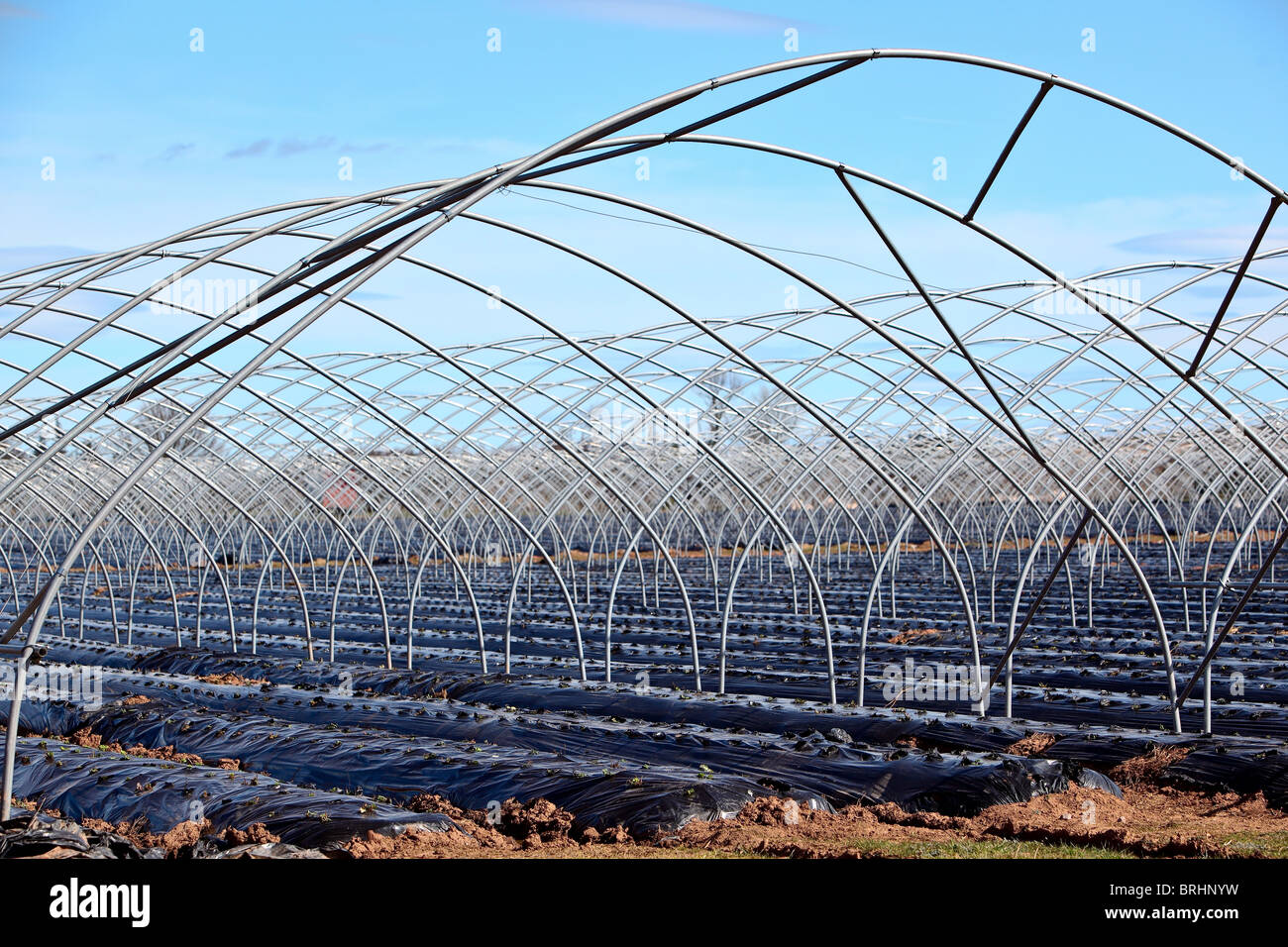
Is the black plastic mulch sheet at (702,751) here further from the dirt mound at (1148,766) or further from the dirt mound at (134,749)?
the dirt mound at (134,749)

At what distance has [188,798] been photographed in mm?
8414

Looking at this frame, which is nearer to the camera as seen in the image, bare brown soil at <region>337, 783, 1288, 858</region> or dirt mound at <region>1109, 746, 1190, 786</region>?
bare brown soil at <region>337, 783, 1288, 858</region>

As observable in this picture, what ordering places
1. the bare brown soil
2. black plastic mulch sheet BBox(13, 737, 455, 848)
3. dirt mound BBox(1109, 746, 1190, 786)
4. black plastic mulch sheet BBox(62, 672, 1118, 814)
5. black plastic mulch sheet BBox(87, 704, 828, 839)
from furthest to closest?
dirt mound BBox(1109, 746, 1190, 786) < black plastic mulch sheet BBox(62, 672, 1118, 814) < black plastic mulch sheet BBox(87, 704, 828, 839) < black plastic mulch sheet BBox(13, 737, 455, 848) < the bare brown soil

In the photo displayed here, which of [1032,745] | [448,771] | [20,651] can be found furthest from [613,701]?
[20,651]

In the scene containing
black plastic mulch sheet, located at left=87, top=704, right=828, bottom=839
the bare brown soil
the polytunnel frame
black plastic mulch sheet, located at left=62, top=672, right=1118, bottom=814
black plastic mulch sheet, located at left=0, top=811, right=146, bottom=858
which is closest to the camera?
black plastic mulch sheet, located at left=0, top=811, right=146, bottom=858

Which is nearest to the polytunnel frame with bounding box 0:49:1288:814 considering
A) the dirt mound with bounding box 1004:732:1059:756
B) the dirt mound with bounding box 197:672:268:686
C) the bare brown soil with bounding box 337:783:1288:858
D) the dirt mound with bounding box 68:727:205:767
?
the bare brown soil with bounding box 337:783:1288:858

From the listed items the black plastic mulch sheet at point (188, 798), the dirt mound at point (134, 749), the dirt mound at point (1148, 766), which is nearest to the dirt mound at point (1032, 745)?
the dirt mound at point (1148, 766)

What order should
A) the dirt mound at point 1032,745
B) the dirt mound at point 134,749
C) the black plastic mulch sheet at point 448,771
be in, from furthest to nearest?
the dirt mound at point 134,749 < the dirt mound at point 1032,745 < the black plastic mulch sheet at point 448,771

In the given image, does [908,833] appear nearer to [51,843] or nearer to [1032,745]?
[1032,745]

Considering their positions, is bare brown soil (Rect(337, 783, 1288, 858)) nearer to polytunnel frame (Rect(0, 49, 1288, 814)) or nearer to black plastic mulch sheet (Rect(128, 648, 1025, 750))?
black plastic mulch sheet (Rect(128, 648, 1025, 750))

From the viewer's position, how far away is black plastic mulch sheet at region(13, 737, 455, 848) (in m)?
7.66

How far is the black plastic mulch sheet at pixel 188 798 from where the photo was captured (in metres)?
7.66
